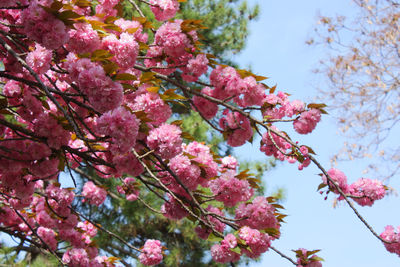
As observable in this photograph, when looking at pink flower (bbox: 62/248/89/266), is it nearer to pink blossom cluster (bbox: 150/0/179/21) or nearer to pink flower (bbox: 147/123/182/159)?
pink flower (bbox: 147/123/182/159)

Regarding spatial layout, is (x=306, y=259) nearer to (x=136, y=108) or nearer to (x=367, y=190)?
(x=367, y=190)

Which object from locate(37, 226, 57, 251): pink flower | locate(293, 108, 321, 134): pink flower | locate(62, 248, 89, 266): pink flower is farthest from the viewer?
locate(37, 226, 57, 251): pink flower

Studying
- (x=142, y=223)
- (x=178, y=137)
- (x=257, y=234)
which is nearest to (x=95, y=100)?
(x=178, y=137)

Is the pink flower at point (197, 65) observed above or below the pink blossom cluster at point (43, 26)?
above

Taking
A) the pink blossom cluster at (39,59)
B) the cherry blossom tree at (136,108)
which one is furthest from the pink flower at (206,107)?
the pink blossom cluster at (39,59)

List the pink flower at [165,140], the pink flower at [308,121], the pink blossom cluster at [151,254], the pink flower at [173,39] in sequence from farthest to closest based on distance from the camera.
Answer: the pink blossom cluster at [151,254]
the pink flower at [308,121]
the pink flower at [173,39]
the pink flower at [165,140]

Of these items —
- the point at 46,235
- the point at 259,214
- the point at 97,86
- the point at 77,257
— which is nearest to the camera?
the point at 97,86

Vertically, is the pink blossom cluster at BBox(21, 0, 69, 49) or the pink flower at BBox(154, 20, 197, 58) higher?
the pink flower at BBox(154, 20, 197, 58)

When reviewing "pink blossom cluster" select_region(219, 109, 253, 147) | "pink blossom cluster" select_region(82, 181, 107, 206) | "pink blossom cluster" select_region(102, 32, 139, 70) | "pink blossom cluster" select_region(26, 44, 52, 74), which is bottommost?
"pink blossom cluster" select_region(26, 44, 52, 74)

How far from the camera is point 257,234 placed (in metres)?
1.81

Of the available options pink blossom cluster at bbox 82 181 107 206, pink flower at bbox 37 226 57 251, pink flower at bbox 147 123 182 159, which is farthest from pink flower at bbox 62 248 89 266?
pink flower at bbox 147 123 182 159

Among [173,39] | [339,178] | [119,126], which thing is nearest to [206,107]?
Result: [173,39]

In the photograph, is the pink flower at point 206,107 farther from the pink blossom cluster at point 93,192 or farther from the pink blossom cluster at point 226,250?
the pink blossom cluster at point 93,192

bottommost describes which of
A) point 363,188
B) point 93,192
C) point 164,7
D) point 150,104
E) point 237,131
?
point 150,104
